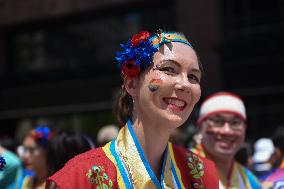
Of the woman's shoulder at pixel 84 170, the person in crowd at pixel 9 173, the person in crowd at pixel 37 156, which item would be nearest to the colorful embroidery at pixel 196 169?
the woman's shoulder at pixel 84 170

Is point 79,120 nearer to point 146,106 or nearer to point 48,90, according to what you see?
point 48,90

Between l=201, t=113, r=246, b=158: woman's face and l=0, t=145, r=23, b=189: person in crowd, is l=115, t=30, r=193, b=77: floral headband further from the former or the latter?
l=201, t=113, r=246, b=158: woman's face

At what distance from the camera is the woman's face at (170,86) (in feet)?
8.04

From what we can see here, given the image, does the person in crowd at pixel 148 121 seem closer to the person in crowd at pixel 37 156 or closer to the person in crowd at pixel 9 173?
the person in crowd at pixel 9 173

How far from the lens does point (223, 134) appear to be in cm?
413

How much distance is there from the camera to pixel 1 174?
3.18 metres

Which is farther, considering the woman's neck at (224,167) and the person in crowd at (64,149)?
the woman's neck at (224,167)

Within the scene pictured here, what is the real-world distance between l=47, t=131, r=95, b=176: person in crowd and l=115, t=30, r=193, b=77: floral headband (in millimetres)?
1191

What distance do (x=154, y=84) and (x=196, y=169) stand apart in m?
0.59

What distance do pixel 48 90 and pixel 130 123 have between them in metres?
14.9

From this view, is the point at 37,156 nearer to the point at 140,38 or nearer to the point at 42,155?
the point at 42,155

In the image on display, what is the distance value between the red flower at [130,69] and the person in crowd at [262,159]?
3.54m

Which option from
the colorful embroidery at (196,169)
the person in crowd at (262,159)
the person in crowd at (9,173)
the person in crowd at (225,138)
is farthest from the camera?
the person in crowd at (262,159)

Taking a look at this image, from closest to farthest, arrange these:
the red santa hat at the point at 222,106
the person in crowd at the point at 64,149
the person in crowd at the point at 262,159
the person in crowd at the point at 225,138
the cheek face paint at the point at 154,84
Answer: the cheek face paint at the point at 154,84, the person in crowd at the point at 64,149, the person in crowd at the point at 225,138, the red santa hat at the point at 222,106, the person in crowd at the point at 262,159
